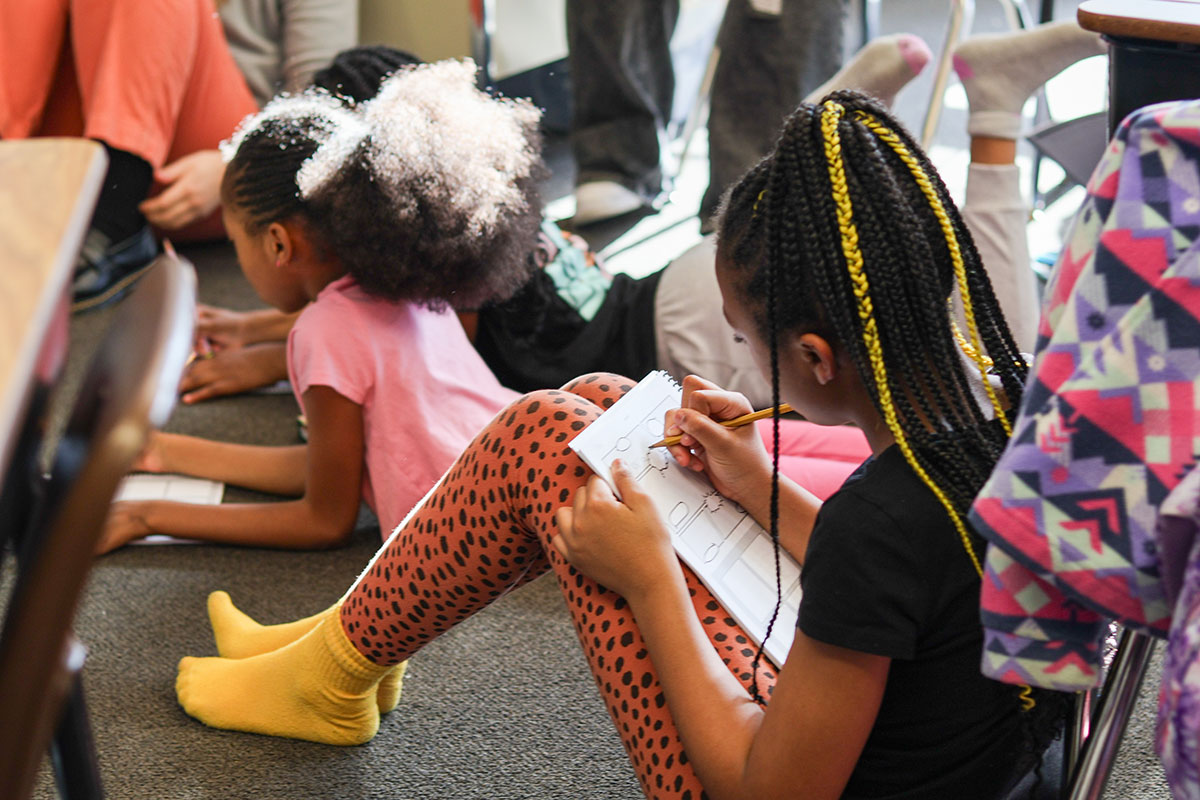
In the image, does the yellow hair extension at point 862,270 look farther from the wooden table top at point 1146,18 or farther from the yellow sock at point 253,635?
the yellow sock at point 253,635

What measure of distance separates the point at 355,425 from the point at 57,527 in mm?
880

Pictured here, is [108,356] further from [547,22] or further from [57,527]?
[547,22]

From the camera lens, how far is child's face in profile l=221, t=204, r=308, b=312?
134 cm

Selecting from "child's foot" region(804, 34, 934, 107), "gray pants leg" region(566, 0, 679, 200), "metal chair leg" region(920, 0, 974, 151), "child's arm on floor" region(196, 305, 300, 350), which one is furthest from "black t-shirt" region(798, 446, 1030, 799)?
"gray pants leg" region(566, 0, 679, 200)

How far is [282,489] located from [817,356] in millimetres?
1000

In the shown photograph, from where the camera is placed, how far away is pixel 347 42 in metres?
2.41

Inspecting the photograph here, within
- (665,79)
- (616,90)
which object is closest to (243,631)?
(616,90)

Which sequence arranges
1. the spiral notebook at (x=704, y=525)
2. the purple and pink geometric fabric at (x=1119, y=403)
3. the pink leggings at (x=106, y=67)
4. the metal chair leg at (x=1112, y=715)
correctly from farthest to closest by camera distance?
1. the pink leggings at (x=106, y=67)
2. the spiral notebook at (x=704, y=525)
3. the metal chair leg at (x=1112, y=715)
4. the purple and pink geometric fabric at (x=1119, y=403)

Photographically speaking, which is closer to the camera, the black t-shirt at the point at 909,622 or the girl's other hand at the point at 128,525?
the black t-shirt at the point at 909,622

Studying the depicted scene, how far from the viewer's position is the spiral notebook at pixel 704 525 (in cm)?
86

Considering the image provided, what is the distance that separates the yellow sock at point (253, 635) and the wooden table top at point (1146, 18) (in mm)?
835

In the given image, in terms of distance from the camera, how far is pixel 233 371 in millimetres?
1814

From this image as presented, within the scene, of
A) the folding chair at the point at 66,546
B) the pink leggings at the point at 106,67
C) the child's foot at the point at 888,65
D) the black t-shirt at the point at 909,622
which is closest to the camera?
the folding chair at the point at 66,546

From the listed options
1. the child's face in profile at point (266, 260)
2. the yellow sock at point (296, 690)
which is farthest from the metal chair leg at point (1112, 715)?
the child's face in profile at point (266, 260)
